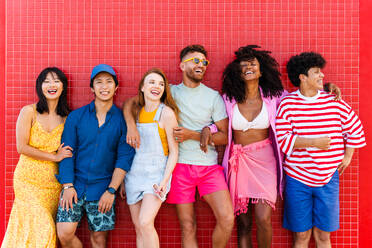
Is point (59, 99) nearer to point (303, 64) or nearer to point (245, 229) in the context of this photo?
point (245, 229)

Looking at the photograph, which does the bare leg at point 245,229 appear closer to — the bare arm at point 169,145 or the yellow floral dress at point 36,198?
the bare arm at point 169,145

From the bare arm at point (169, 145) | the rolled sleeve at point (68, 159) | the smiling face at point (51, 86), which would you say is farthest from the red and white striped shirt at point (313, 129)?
the smiling face at point (51, 86)

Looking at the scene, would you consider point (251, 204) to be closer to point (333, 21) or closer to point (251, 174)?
point (251, 174)

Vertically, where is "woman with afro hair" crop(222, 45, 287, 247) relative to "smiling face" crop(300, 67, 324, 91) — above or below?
below

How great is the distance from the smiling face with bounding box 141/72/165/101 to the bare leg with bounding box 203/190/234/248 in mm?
1142

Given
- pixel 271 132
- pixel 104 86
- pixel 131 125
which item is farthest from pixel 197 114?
pixel 104 86

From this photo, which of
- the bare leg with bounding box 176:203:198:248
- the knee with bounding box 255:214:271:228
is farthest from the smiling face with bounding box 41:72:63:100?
the knee with bounding box 255:214:271:228

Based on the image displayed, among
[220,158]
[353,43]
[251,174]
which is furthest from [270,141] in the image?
[353,43]

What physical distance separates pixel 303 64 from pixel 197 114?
4.05ft

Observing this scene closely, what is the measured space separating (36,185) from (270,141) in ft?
8.19

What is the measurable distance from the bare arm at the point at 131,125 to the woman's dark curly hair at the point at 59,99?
731 millimetres

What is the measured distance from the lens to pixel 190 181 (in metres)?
3.20

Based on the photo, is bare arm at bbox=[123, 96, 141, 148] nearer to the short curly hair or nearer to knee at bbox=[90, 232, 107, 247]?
knee at bbox=[90, 232, 107, 247]

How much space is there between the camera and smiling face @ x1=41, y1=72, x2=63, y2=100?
336cm
